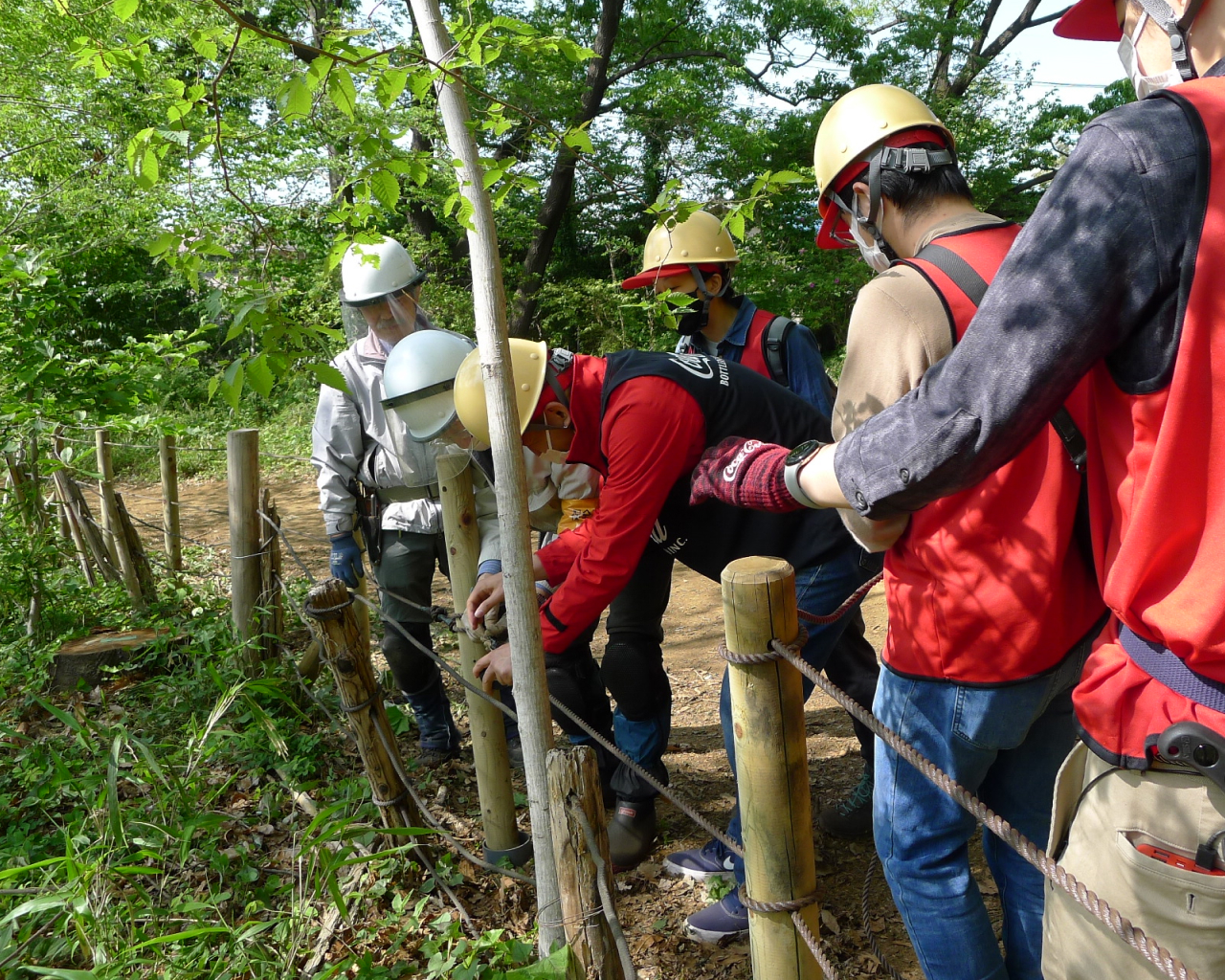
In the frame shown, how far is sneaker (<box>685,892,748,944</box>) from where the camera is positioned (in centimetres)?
267

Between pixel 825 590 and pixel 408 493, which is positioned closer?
pixel 825 590

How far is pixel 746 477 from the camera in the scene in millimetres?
1595

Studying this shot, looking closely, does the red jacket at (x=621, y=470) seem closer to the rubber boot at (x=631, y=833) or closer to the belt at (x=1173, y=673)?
the rubber boot at (x=631, y=833)

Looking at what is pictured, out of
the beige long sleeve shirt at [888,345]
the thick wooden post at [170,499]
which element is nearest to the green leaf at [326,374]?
the beige long sleeve shirt at [888,345]

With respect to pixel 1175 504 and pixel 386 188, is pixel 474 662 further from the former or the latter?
pixel 1175 504

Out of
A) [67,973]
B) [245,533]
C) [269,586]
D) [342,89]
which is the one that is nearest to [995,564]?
[342,89]

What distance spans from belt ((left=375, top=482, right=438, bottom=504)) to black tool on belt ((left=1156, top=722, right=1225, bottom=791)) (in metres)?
3.09

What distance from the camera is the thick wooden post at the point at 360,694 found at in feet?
8.62

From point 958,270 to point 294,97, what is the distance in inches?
46.0

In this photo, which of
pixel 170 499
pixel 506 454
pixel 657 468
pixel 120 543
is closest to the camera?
pixel 506 454

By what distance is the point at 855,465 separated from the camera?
4.00ft

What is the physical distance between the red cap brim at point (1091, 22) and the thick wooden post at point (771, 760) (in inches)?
36.9

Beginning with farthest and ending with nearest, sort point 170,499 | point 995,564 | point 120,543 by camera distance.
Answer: point 170,499 → point 120,543 → point 995,564

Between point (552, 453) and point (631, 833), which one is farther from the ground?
point (552, 453)
